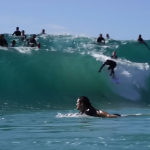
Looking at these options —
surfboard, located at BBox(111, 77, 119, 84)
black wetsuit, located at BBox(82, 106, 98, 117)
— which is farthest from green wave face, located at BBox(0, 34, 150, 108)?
black wetsuit, located at BBox(82, 106, 98, 117)

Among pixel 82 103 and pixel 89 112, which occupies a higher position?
pixel 82 103

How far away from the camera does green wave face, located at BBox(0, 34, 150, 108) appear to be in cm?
1888

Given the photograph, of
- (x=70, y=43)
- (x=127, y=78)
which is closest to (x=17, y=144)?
(x=127, y=78)

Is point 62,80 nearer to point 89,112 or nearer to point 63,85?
point 63,85

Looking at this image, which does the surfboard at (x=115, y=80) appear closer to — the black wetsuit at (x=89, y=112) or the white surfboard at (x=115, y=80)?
the white surfboard at (x=115, y=80)

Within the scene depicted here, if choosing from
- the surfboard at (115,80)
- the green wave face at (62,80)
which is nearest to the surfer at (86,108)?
the green wave face at (62,80)

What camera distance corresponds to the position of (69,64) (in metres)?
23.1

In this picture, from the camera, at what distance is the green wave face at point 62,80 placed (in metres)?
18.9

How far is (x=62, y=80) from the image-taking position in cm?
2161

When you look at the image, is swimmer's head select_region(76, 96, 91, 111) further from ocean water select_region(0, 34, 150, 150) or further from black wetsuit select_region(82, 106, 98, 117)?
ocean water select_region(0, 34, 150, 150)

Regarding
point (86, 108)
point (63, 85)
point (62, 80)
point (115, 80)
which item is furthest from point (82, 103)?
point (115, 80)

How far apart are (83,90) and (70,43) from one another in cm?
1341

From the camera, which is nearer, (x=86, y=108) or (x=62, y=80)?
(x=86, y=108)

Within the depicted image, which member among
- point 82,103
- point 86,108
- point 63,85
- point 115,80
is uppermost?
point 82,103
